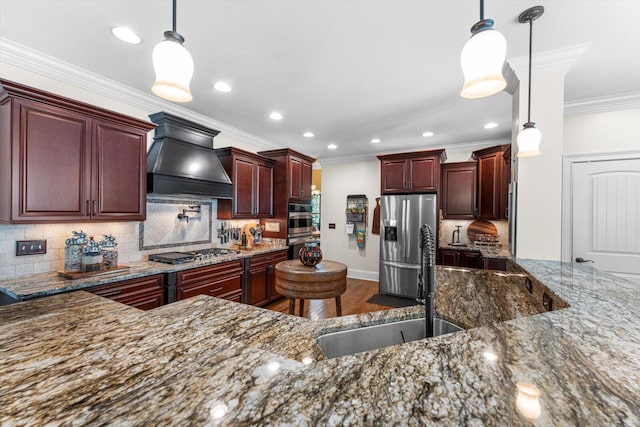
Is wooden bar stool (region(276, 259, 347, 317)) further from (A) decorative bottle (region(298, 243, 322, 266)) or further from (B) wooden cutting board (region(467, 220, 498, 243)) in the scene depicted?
(B) wooden cutting board (region(467, 220, 498, 243))

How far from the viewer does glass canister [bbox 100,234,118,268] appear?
8.11 feet

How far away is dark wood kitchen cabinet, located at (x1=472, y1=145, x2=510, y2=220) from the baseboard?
2277mm

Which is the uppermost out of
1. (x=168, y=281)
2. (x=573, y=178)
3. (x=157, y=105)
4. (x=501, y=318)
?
(x=157, y=105)

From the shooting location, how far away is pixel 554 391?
556 mm

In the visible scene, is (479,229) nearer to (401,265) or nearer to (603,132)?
(401,265)

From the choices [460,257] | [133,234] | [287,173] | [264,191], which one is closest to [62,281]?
[133,234]

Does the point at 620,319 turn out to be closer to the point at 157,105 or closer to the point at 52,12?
the point at 52,12

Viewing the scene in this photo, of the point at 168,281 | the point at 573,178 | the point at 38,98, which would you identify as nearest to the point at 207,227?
the point at 168,281

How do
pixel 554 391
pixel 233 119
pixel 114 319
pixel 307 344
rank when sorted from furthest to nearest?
pixel 233 119 < pixel 114 319 < pixel 307 344 < pixel 554 391

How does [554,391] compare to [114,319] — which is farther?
[114,319]

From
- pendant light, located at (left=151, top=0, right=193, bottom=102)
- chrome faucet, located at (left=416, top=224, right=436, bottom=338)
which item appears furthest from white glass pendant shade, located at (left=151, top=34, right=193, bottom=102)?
chrome faucet, located at (left=416, top=224, right=436, bottom=338)

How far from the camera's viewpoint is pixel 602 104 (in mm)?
2945

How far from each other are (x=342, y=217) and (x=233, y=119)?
3181 mm

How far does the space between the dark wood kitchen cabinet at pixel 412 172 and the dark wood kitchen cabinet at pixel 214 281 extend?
2.79 m
